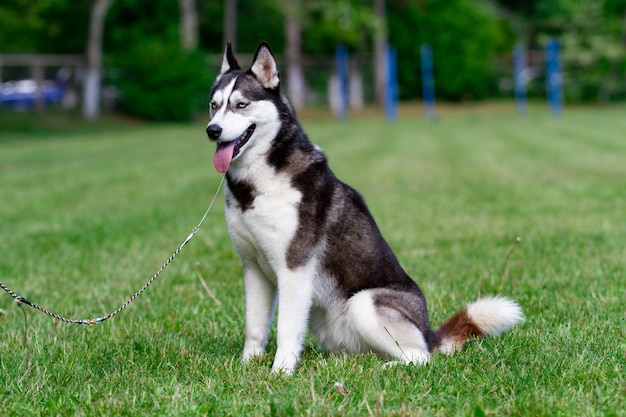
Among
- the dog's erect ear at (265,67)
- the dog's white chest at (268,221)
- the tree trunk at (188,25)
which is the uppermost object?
the tree trunk at (188,25)

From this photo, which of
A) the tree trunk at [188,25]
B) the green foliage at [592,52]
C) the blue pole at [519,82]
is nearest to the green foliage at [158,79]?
the tree trunk at [188,25]

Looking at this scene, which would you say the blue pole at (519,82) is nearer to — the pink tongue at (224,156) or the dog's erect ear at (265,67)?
the dog's erect ear at (265,67)

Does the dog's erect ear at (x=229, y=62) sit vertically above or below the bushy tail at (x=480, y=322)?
above

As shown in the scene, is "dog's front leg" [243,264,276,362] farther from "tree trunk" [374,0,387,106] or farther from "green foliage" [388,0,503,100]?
"green foliage" [388,0,503,100]

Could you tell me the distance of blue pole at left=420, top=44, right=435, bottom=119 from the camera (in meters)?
41.8

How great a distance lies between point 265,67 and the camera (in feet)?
12.9

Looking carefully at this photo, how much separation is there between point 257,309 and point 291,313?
31 cm

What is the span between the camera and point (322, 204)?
396 cm

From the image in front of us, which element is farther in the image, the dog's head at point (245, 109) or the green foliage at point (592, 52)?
the green foliage at point (592, 52)

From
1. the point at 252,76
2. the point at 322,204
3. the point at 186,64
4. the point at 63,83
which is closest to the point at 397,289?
the point at 322,204

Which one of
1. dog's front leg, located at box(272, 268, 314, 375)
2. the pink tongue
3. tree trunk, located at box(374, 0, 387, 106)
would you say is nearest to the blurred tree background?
tree trunk, located at box(374, 0, 387, 106)

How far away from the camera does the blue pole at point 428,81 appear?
41781 millimetres

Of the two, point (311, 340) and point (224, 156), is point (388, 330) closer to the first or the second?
point (311, 340)

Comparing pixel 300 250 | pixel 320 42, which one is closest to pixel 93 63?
pixel 320 42
